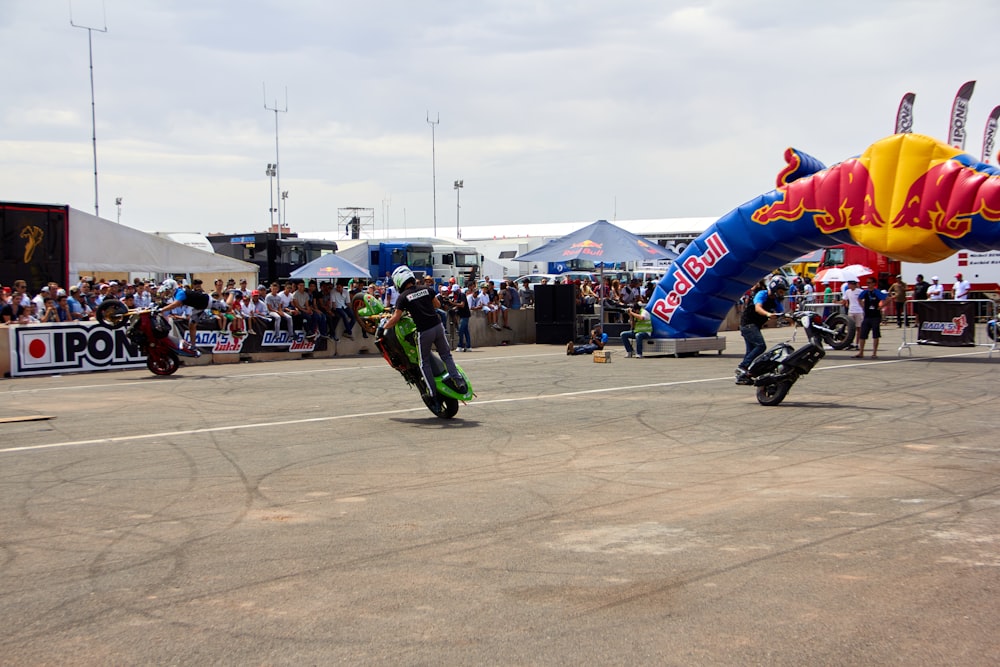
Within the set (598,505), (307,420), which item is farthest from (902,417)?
(307,420)

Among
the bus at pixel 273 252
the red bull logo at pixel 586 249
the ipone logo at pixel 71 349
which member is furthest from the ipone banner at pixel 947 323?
the bus at pixel 273 252

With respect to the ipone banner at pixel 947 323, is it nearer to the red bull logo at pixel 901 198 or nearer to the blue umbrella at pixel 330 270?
the red bull logo at pixel 901 198

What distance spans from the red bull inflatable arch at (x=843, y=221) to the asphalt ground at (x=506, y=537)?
6.91 meters

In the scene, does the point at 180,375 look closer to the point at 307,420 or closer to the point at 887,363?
the point at 307,420

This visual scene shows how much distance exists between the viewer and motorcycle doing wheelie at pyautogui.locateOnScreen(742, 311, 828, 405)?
1270 centimetres

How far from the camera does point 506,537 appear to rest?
20.4 feet

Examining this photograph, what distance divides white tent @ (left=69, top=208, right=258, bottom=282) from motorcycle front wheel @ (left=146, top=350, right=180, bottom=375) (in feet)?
30.2

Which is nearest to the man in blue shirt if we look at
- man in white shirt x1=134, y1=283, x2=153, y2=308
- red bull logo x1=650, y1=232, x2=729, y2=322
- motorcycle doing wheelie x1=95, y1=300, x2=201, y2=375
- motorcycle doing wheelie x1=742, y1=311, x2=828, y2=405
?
red bull logo x1=650, y1=232, x2=729, y2=322

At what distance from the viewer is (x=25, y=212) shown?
80.4 feet

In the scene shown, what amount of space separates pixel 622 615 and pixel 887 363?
16505 millimetres

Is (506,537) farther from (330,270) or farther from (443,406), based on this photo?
(330,270)

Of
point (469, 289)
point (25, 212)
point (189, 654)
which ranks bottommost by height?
point (189, 654)

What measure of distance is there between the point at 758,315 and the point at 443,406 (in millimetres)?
5359

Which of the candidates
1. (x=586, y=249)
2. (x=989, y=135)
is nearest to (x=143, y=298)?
(x=586, y=249)
